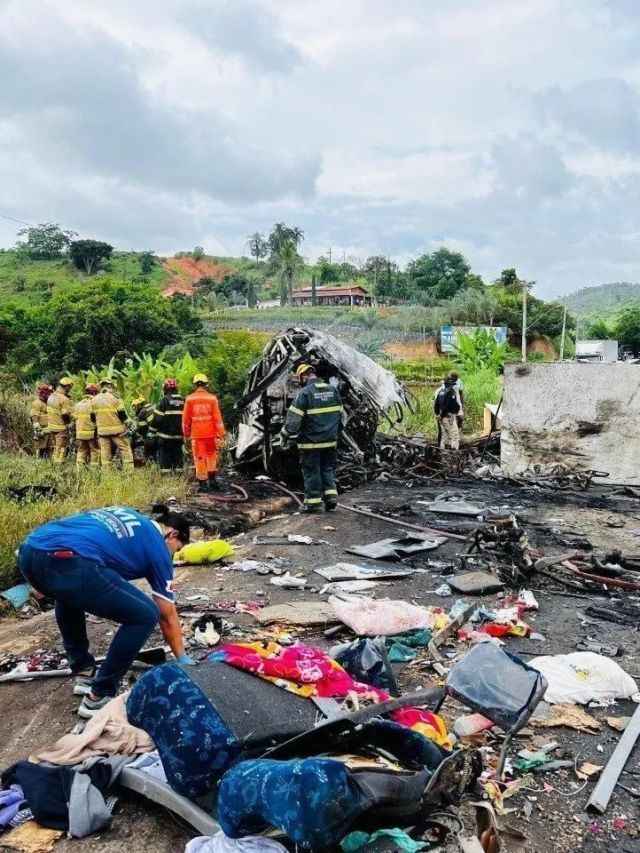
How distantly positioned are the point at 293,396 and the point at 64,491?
3421 mm

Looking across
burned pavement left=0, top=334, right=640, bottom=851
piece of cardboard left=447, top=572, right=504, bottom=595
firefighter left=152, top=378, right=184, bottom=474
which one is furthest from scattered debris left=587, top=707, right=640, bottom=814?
firefighter left=152, top=378, right=184, bottom=474

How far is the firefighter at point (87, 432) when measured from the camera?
11.8 m

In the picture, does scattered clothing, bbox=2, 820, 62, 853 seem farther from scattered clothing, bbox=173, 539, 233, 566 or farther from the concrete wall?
the concrete wall

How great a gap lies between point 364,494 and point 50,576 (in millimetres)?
6806

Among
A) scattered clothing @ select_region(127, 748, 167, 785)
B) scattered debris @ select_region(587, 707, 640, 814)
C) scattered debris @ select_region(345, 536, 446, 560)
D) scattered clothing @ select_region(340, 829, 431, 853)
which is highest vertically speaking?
scattered clothing @ select_region(340, 829, 431, 853)

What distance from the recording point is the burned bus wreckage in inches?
420

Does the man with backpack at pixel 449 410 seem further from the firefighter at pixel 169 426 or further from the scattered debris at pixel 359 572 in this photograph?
the scattered debris at pixel 359 572

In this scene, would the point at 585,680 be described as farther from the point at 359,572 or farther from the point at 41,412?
the point at 41,412

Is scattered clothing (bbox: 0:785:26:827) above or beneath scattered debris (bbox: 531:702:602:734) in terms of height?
above

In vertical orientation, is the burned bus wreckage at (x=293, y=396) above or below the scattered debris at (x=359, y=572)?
above

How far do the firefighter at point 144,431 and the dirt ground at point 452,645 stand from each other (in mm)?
4004

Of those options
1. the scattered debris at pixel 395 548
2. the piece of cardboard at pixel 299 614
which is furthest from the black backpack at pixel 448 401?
the piece of cardboard at pixel 299 614

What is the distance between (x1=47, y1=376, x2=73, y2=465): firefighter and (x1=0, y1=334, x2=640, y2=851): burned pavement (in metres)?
4.94

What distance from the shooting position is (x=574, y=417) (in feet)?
36.0
